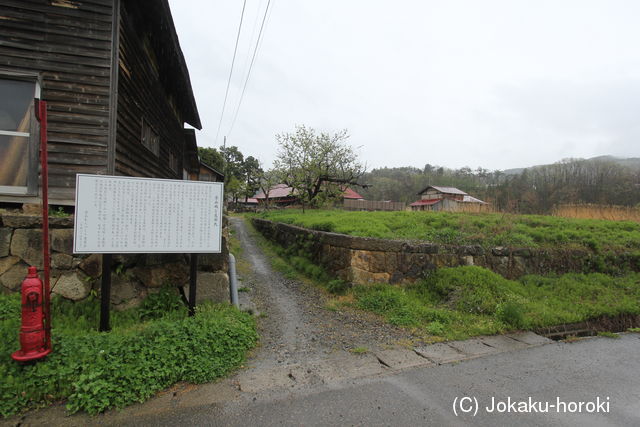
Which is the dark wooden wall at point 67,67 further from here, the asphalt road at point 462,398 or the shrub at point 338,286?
the shrub at point 338,286

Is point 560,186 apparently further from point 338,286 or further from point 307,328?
point 307,328

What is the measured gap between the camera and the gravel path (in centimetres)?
389

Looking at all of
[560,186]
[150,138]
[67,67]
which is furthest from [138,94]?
[560,186]

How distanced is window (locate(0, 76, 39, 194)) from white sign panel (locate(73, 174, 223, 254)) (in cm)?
207

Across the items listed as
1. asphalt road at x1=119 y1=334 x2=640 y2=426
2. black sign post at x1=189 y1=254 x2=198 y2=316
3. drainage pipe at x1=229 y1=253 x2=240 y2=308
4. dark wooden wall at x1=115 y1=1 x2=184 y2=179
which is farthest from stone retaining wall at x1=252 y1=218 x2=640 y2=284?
dark wooden wall at x1=115 y1=1 x2=184 y2=179

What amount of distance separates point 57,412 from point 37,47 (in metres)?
5.11

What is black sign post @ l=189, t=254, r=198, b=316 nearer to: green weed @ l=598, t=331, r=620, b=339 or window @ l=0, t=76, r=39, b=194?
window @ l=0, t=76, r=39, b=194

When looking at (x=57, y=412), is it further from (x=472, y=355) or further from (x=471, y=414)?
(x=472, y=355)

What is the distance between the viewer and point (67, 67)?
15.4 feet

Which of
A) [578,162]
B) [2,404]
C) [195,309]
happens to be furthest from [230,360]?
[578,162]

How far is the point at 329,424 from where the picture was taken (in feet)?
8.26

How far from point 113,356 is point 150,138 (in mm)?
5954

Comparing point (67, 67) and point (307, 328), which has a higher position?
point (67, 67)

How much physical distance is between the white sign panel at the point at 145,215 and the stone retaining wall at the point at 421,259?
3063 mm
